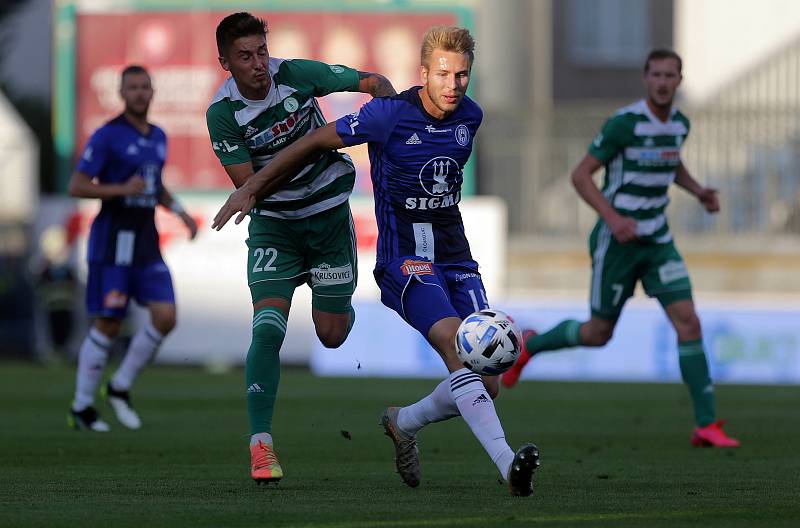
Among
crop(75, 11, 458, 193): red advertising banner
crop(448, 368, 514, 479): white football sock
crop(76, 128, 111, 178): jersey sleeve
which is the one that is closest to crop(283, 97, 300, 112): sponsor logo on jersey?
crop(448, 368, 514, 479): white football sock

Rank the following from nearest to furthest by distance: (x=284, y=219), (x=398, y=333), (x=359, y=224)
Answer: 1. (x=284, y=219)
2. (x=398, y=333)
3. (x=359, y=224)

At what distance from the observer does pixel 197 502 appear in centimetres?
692

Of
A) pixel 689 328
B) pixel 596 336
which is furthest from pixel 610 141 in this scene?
pixel 596 336

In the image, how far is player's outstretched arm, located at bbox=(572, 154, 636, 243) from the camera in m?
10.3

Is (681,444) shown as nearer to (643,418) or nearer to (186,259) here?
(643,418)

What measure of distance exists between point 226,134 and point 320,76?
63 cm

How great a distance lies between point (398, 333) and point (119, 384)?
8.24m

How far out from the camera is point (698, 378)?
34.4 feet

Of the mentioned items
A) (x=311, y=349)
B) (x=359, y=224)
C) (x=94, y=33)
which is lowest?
(x=311, y=349)

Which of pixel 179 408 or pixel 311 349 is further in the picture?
pixel 311 349

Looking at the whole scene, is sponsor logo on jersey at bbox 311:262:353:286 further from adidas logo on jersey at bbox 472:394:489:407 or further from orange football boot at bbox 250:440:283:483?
adidas logo on jersey at bbox 472:394:489:407

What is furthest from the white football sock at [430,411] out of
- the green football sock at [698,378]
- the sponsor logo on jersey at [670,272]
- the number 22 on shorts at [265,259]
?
the sponsor logo on jersey at [670,272]

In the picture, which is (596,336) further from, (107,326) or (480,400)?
(480,400)

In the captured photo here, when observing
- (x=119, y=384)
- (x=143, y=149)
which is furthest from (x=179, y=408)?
(x=143, y=149)
